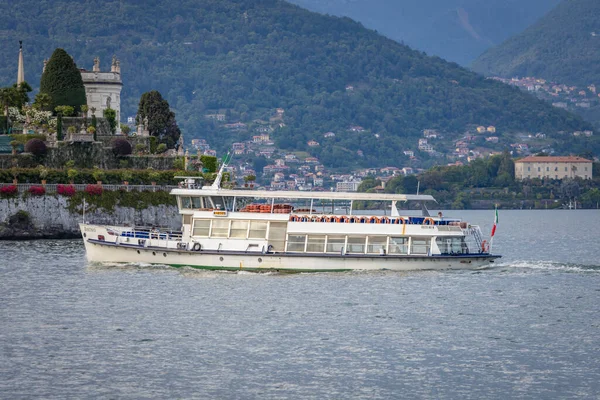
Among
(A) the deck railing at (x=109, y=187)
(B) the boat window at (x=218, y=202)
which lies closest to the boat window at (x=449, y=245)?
(B) the boat window at (x=218, y=202)

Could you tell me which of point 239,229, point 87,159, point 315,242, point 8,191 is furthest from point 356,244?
point 87,159

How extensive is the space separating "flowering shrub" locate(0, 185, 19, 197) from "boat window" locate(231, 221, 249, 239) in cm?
3597

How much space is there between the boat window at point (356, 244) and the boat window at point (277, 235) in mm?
3664

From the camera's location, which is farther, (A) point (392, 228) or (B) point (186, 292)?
(A) point (392, 228)

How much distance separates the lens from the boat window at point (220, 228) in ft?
222

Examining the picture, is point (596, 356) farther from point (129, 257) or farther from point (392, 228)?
point (129, 257)

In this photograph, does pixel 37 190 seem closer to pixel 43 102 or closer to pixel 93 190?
pixel 93 190

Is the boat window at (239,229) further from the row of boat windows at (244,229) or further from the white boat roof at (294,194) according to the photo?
the white boat roof at (294,194)

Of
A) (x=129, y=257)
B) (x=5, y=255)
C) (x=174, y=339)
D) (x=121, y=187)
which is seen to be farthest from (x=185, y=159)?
(x=174, y=339)

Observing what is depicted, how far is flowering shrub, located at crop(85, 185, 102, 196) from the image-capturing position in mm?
101938

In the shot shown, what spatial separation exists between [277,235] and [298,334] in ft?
62.5

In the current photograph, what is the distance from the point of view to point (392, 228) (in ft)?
221

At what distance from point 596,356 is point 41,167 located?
68.2 metres

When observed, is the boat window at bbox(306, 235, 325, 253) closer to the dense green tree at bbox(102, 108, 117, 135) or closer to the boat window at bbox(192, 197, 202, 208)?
the boat window at bbox(192, 197, 202, 208)
